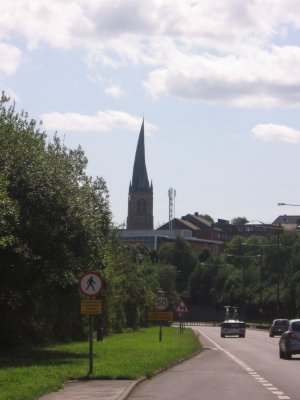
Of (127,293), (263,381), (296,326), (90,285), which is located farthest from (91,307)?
(127,293)

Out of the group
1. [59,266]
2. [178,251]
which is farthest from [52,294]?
[178,251]

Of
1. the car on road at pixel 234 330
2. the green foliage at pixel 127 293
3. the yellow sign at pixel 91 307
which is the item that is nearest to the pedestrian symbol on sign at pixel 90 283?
the yellow sign at pixel 91 307

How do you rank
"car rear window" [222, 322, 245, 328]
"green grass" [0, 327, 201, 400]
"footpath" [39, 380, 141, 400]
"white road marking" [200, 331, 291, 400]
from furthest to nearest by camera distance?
"car rear window" [222, 322, 245, 328] < "green grass" [0, 327, 201, 400] < "white road marking" [200, 331, 291, 400] < "footpath" [39, 380, 141, 400]

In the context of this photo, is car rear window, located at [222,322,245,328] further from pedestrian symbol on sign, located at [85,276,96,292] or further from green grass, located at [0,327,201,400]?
pedestrian symbol on sign, located at [85,276,96,292]

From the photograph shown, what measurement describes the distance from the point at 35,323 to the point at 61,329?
7.25 m

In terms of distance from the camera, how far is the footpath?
57.4 ft

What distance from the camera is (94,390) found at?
62.3 ft

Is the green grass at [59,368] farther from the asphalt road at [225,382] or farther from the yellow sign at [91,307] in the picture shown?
the yellow sign at [91,307]

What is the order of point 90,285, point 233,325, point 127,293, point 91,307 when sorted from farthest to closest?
1. point 127,293
2. point 233,325
3. point 91,307
4. point 90,285

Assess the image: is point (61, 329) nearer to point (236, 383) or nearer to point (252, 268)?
point (236, 383)

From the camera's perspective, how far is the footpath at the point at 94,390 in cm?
1748

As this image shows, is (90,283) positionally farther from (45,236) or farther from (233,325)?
(233,325)

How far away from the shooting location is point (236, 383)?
2141cm

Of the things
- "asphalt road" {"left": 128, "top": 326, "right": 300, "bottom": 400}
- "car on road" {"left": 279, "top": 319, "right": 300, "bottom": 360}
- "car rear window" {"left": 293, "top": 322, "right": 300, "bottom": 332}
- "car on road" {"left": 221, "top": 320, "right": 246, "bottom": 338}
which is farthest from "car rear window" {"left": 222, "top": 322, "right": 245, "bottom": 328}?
"asphalt road" {"left": 128, "top": 326, "right": 300, "bottom": 400}
